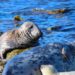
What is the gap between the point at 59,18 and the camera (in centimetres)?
1623

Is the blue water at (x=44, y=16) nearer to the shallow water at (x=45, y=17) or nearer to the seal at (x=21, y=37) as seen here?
the shallow water at (x=45, y=17)

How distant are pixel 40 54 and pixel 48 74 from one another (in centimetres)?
105

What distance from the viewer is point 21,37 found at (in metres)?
11.9

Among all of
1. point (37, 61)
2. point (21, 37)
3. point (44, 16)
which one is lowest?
point (44, 16)

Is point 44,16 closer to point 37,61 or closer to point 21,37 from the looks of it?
point 21,37

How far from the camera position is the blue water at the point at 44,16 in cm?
1278

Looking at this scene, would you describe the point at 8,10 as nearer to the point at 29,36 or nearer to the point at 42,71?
the point at 29,36

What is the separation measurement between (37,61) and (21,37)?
16.4ft

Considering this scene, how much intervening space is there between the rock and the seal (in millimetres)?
3959

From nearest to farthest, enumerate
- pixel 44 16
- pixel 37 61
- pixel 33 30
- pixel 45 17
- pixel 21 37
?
pixel 37 61, pixel 21 37, pixel 33 30, pixel 45 17, pixel 44 16

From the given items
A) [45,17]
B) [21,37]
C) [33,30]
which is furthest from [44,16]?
[21,37]

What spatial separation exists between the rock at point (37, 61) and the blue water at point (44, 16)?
3.77m

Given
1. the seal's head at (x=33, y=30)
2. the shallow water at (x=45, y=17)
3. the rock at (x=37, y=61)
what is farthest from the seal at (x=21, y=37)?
the rock at (x=37, y=61)

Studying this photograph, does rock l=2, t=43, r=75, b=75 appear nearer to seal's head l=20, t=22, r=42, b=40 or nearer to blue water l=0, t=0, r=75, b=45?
blue water l=0, t=0, r=75, b=45
